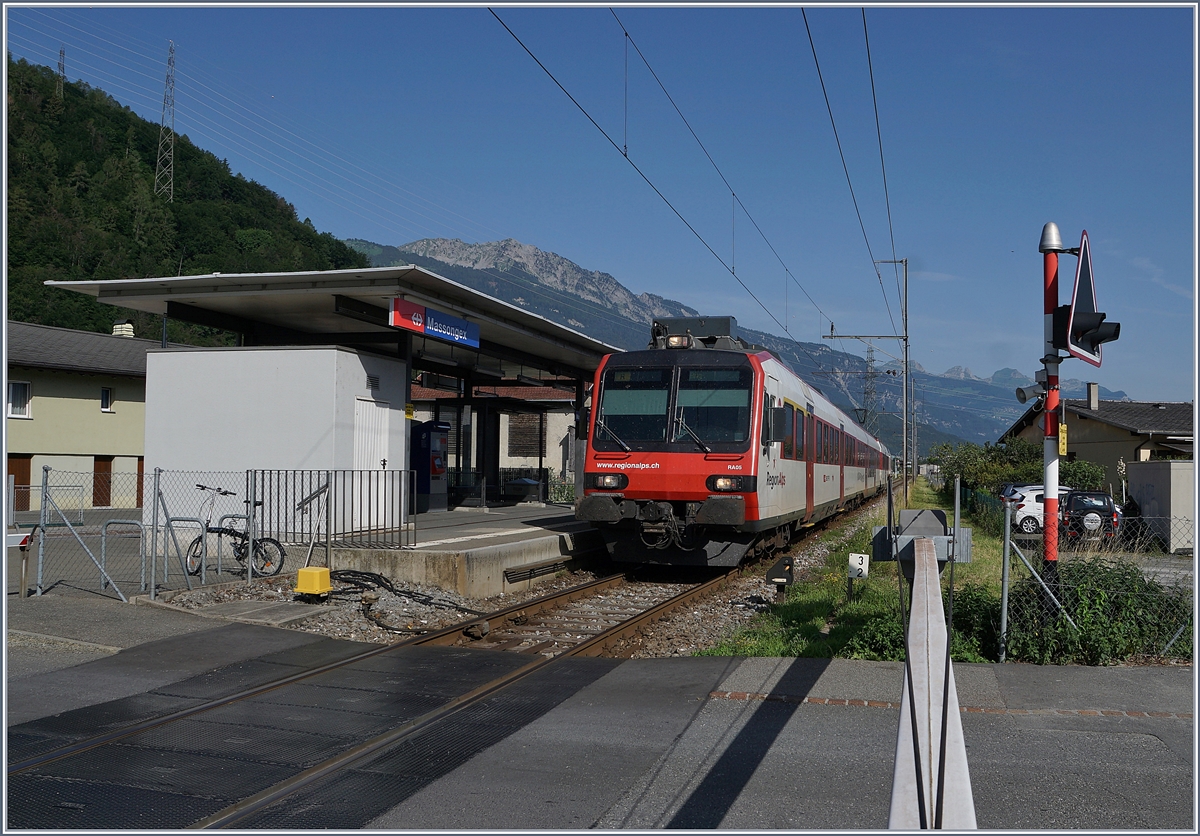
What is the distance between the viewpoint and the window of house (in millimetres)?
32625

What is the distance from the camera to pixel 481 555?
1319 cm

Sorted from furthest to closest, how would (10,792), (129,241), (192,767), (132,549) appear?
(129,241), (132,549), (192,767), (10,792)

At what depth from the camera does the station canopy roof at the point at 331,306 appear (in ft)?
51.5

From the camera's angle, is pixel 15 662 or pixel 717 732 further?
pixel 15 662

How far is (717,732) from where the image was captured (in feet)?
20.8

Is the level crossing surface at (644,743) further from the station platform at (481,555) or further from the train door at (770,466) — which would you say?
the train door at (770,466)

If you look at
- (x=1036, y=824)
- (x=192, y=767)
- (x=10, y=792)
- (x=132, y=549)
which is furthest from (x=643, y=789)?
(x=132, y=549)

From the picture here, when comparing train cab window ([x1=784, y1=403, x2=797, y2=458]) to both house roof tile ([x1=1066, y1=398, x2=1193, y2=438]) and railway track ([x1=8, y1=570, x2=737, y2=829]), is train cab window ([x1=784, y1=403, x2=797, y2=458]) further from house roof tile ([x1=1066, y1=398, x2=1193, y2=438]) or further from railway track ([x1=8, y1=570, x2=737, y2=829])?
house roof tile ([x1=1066, y1=398, x2=1193, y2=438])

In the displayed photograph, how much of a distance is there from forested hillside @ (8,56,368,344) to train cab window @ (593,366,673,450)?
55570mm

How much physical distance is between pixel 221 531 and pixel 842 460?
1701 cm

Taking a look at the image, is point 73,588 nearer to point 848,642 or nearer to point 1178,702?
point 848,642

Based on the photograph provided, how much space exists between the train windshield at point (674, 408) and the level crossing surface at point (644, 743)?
Result: 18.9 feet

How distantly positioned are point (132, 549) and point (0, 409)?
9.06m

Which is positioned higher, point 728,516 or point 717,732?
point 728,516
